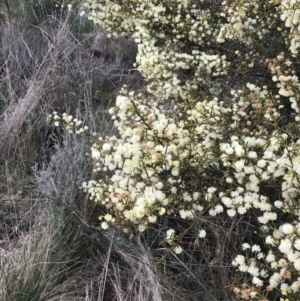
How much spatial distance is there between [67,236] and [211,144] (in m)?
0.95

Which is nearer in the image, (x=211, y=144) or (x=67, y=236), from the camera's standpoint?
(x=211, y=144)

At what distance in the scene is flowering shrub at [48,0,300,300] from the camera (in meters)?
1.40

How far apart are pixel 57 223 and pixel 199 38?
46.3 inches

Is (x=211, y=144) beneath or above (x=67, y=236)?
above

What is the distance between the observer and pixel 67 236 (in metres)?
2.17

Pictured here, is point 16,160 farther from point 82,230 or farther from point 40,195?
point 82,230

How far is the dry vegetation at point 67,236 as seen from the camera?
1.90 metres

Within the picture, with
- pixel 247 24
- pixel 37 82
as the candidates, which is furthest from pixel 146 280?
pixel 37 82

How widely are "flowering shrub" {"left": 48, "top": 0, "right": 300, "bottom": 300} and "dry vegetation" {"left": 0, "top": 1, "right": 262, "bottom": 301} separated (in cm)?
21

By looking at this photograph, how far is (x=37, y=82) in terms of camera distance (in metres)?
3.32

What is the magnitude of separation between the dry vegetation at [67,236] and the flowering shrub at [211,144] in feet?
0.70

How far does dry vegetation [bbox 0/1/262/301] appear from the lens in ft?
6.23

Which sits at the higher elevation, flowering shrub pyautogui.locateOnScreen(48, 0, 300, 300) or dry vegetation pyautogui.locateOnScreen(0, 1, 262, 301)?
flowering shrub pyautogui.locateOnScreen(48, 0, 300, 300)

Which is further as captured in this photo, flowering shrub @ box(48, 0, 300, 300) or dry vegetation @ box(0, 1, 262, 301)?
dry vegetation @ box(0, 1, 262, 301)
